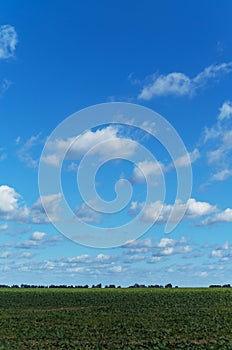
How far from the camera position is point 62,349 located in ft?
90.5

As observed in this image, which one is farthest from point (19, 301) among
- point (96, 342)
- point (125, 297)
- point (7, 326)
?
point (96, 342)

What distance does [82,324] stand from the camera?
3662 cm

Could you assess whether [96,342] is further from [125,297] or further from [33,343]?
[125,297]

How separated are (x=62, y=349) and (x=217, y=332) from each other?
31.8 feet

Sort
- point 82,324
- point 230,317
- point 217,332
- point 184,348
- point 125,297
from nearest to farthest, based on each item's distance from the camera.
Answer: point 184,348, point 217,332, point 82,324, point 230,317, point 125,297

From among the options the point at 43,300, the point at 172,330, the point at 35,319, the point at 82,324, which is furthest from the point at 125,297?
the point at 172,330

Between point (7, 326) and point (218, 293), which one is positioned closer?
point (7, 326)

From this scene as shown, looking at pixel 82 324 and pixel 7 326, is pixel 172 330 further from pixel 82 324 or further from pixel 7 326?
pixel 7 326

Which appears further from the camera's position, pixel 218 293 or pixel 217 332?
pixel 218 293

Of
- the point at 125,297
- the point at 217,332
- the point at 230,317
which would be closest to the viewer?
the point at 217,332

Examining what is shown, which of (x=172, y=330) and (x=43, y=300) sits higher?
(x=43, y=300)

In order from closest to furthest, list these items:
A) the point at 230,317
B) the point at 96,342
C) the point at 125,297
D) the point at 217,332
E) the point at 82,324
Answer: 1. the point at 96,342
2. the point at 217,332
3. the point at 82,324
4. the point at 230,317
5. the point at 125,297

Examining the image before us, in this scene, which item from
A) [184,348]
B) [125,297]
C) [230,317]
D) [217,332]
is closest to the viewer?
[184,348]

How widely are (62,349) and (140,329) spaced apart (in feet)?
22.9
